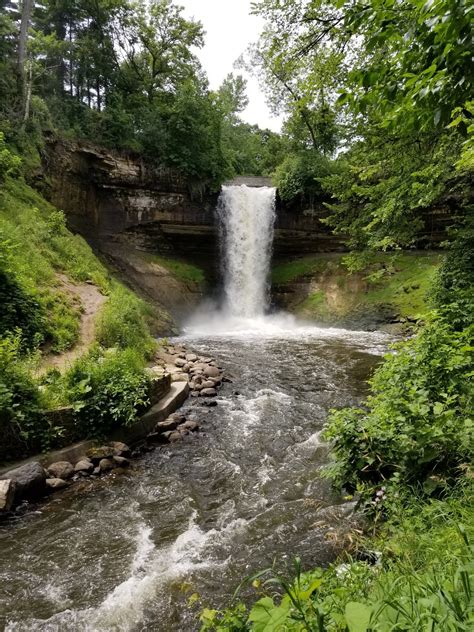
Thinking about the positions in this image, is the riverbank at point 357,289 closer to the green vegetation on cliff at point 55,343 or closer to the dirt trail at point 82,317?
the dirt trail at point 82,317

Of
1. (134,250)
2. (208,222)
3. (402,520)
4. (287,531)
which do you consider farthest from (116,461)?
(208,222)

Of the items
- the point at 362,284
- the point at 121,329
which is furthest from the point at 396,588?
the point at 362,284

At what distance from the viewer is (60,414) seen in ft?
18.4

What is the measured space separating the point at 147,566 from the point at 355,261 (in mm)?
10644

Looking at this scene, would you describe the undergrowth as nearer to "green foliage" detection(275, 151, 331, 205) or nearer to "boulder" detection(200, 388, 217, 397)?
"boulder" detection(200, 388, 217, 397)

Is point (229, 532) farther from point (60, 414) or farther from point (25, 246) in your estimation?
point (25, 246)

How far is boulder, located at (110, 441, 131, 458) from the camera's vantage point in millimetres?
5834

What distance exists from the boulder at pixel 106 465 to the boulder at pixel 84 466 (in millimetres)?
133

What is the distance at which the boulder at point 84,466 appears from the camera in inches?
212

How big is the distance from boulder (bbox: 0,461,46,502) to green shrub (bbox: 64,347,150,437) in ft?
3.21

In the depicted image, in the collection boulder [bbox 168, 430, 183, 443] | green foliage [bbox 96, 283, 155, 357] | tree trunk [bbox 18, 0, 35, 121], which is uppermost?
tree trunk [bbox 18, 0, 35, 121]

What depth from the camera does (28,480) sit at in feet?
15.5

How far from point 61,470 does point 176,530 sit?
2063mm

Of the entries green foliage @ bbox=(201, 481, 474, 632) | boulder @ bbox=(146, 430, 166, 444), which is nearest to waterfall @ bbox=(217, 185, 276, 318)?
boulder @ bbox=(146, 430, 166, 444)
